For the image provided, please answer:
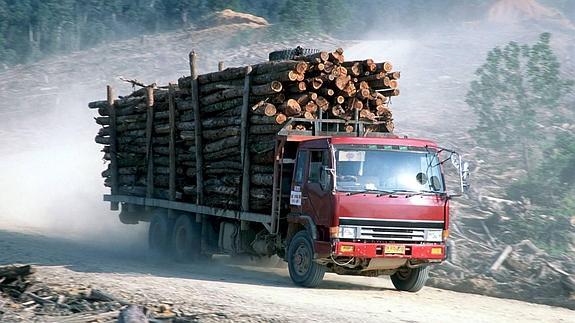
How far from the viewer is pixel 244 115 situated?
51.1 feet

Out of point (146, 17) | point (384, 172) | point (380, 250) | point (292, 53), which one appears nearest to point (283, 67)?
point (292, 53)

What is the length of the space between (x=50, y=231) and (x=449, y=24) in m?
43.7

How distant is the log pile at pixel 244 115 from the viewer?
1492cm

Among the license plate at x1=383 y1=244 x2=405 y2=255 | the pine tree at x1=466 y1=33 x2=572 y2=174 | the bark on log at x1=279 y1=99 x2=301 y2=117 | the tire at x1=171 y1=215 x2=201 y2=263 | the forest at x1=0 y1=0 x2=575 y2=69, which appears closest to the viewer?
the license plate at x1=383 y1=244 x2=405 y2=255

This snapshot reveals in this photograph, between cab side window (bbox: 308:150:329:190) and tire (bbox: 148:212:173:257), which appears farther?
tire (bbox: 148:212:173:257)

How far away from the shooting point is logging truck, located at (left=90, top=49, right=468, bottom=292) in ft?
43.4

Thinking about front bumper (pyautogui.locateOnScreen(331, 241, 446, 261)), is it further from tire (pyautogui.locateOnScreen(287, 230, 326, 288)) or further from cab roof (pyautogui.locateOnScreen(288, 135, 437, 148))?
cab roof (pyautogui.locateOnScreen(288, 135, 437, 148))

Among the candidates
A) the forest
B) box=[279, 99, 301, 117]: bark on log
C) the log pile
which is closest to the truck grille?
the log pile

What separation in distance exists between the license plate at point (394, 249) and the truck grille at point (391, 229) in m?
0.10

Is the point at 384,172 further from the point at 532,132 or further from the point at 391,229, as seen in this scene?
the point at 532,132

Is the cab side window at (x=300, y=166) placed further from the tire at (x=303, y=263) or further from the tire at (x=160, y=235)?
the tire at (x=160, y=235)

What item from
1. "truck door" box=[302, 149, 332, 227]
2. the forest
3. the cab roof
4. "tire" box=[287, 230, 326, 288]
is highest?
the forest

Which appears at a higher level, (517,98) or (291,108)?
(517,98)

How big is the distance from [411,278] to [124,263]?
5.72 meters
